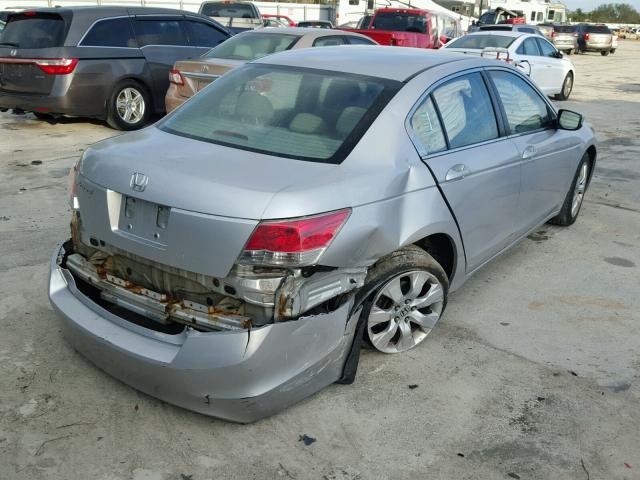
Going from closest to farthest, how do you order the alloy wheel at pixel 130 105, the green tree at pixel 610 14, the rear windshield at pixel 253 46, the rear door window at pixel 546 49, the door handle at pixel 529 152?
1. the door handle at pixel 529 152
2. the rear windshield at pixel 253 46
3. the alloy wheel at pixel 130 105
4. the rear door window at pixel 546 49
5. the green tree at pixel 610 14

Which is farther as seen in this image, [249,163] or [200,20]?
[200,20]

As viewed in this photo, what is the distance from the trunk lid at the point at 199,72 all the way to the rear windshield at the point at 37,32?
6.41 ft

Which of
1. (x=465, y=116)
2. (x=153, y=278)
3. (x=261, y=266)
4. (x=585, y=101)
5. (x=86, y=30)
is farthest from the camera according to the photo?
(x=585, y=101)

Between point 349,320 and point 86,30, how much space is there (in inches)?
304

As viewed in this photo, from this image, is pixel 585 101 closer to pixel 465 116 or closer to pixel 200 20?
pixel 200 20

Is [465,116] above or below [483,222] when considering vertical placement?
above

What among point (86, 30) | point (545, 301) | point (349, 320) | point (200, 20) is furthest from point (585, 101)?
point (349, 320)

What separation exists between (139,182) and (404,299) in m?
1.48

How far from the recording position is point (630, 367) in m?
3.70

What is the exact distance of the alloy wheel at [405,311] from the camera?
3477 mm

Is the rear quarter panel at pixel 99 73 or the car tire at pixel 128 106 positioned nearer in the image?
the rear quarter panel at pixel 99 73

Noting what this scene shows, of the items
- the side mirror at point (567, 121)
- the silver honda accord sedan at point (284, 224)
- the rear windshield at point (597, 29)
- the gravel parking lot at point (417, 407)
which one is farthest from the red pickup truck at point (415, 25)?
the rear windshield at point (597, 29)

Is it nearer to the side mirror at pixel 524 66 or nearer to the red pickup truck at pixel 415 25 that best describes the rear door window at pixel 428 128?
the side mirror at pixel 524 66

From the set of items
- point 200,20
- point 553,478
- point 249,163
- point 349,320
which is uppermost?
point 200,20
